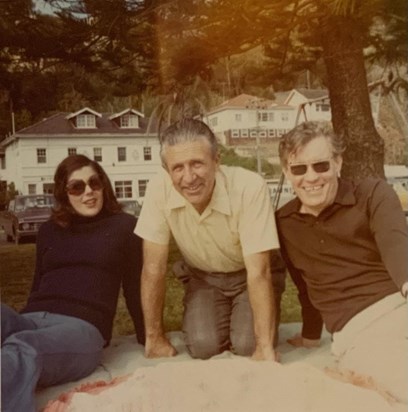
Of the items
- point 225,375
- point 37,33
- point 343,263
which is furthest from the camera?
point 37,33

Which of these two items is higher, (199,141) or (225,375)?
(199,141)

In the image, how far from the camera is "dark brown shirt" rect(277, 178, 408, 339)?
5.20 feet

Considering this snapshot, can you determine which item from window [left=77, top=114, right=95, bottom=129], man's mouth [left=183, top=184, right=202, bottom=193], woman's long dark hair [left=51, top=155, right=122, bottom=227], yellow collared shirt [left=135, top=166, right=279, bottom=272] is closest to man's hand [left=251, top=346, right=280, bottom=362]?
yellow collared shirt [left=135, top=166, right=279, bottom=272]

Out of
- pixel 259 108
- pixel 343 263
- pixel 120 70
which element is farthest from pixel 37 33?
pixel 343 263

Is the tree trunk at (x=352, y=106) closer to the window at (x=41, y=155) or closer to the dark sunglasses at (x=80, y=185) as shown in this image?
the dark sunglasses at (x=80, y=185)

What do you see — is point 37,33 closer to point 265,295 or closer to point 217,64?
point 217,64

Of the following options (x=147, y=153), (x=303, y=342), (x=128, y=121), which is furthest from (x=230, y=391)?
(x=128, y=121)

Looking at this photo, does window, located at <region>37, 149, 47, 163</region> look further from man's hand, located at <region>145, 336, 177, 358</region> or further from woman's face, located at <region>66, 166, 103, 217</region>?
man's hand, located at <region>145, 336, 177, 358</region>

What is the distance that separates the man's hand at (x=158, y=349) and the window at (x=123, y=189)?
45 cm

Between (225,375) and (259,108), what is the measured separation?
0.83m

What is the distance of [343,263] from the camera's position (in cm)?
165

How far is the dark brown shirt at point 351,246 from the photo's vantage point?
1.59 m

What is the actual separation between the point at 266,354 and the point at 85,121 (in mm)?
870

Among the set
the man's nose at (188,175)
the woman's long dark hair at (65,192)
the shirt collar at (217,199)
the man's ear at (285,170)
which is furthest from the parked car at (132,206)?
the man's ear at (285,170)
